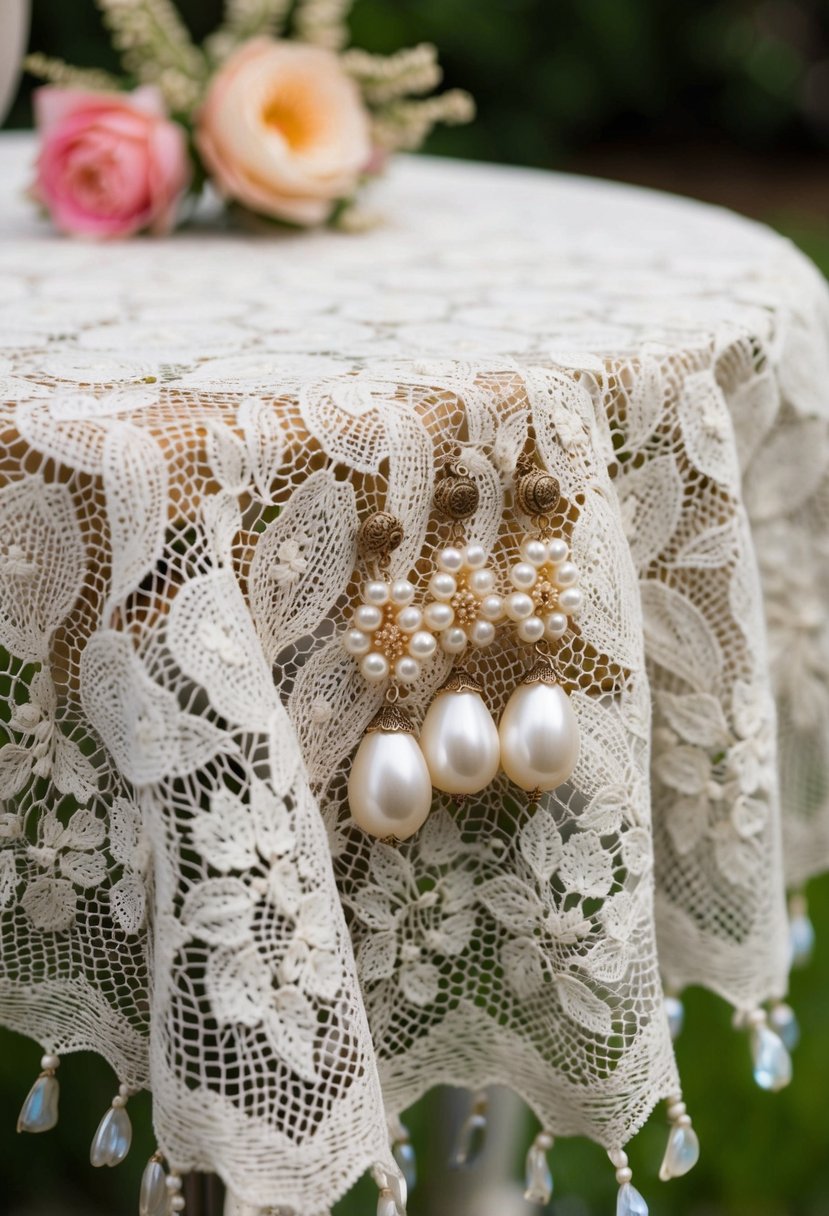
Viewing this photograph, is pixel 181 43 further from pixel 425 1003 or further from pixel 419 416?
pixel 425 1003

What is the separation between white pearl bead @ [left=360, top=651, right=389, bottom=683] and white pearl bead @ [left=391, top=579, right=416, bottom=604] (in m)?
0.03

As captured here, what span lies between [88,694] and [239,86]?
27.2 inches

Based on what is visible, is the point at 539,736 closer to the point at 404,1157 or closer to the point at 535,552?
the point at 535,552

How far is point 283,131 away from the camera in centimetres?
116

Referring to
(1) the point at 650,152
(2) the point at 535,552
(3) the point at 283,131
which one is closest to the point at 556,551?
(2) the point at 535,552

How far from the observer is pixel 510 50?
4387 mm

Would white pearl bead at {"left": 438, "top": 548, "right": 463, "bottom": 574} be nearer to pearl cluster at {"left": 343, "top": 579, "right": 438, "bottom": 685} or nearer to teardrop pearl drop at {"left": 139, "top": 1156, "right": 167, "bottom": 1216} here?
pearl cluster at {"left": 343, "top": 579, "right": 438, "bottom": 685}

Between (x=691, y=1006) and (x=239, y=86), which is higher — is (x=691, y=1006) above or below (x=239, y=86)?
below

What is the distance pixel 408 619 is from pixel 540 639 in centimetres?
8

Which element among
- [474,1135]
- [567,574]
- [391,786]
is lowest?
[474,1135]

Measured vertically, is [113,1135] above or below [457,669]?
below

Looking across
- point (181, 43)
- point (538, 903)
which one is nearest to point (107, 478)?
point (538, 903)

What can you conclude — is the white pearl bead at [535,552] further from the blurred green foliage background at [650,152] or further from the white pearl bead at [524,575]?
the blurred green foliage background at [650,152]

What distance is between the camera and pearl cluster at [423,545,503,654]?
0.65m
